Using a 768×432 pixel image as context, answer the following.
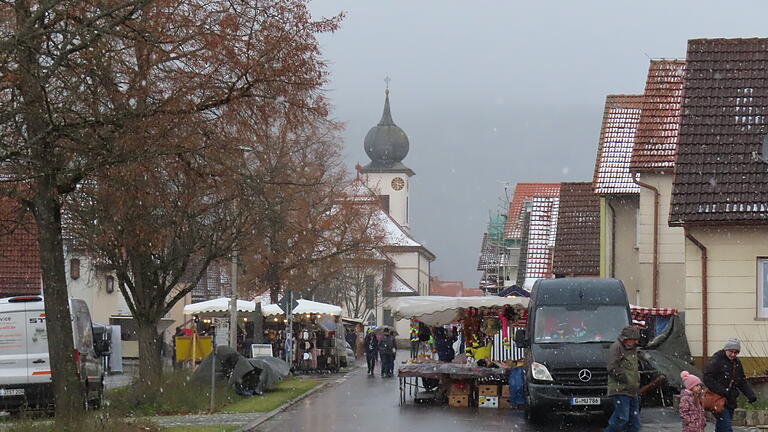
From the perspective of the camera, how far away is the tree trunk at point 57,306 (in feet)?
57.0

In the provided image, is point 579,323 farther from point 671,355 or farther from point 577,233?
point 577,233

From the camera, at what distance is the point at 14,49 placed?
13391 millimetres

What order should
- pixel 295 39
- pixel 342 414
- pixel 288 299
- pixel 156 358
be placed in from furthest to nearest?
pixel 288 299
pixel 156 358
pixel 342 414
pixel 295 39

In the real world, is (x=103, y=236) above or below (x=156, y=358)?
above

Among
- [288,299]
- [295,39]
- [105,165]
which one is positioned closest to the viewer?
[105,165]

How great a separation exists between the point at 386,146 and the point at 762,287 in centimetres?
12471

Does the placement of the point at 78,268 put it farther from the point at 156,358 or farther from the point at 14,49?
the point at 14,49

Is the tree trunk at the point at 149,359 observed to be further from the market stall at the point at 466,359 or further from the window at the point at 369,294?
the window at the point at 369,294

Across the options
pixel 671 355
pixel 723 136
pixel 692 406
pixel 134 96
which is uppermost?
pixel 723 136

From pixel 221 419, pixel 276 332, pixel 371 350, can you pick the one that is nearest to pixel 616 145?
pixel 371 350

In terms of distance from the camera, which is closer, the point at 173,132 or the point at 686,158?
the point at 173,132

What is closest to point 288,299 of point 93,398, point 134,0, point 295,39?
point 93,398

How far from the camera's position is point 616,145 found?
42.8 metres

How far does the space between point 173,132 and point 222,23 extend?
1.52m
